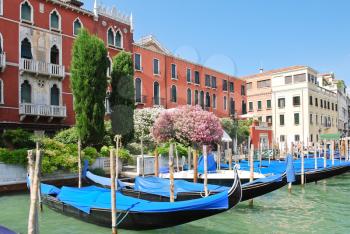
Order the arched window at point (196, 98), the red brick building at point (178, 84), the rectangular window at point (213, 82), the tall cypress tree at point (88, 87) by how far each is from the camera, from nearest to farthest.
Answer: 1. the tall cypress tree at point (88, 87)
2. the red brick building at point (178, 84)
3. the arched window at point (196, 98)
4. the rectangular window at point (213, 82)

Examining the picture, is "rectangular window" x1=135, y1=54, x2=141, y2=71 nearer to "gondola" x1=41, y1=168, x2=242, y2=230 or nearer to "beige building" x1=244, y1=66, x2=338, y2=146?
"gondola" x1=41, y1=168, x2=242, y2=230

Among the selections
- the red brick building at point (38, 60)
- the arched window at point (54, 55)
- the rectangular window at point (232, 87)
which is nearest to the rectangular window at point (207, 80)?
the rectangular window at point (232, 87)

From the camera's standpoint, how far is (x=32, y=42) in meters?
17.9

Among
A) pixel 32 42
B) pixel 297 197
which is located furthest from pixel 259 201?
pixel 32 42

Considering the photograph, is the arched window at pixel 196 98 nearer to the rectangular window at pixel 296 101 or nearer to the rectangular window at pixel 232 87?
the rectangular window at pixel 232 87

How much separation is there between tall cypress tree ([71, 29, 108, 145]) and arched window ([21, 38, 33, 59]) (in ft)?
7.07

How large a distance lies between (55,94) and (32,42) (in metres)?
2.60

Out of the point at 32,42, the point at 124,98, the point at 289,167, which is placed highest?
the point at 32,42

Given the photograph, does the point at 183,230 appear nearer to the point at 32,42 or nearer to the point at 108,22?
the point at 32,42

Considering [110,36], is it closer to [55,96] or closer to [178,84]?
[55,96]

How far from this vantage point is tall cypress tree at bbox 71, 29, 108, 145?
16750mm

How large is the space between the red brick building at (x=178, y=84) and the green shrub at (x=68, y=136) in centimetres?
618

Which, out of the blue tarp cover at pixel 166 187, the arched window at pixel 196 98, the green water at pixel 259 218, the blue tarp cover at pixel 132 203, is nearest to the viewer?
the blue tarp cover at pixel 132 203

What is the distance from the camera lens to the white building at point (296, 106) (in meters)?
36.5
